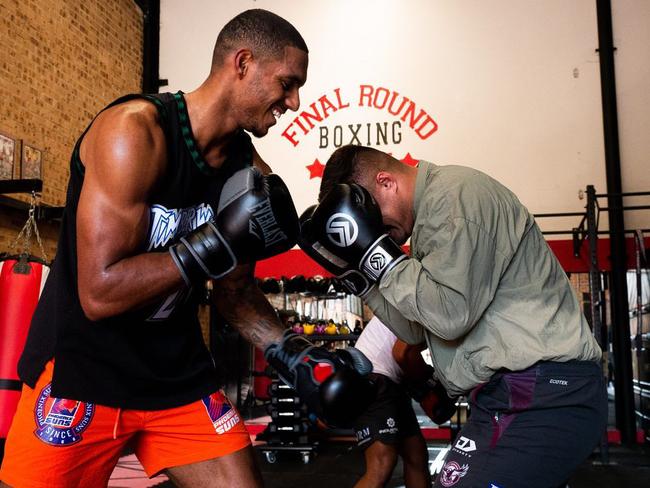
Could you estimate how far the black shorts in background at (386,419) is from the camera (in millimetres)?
3385

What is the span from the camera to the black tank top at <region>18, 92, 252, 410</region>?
1783mm

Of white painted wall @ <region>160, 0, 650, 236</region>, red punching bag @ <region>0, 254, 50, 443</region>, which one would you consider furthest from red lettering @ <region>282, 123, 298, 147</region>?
red punching bag @ <region>0, 254, 50, 443</region>

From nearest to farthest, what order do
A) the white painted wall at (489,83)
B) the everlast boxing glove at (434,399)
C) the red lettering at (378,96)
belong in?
the everlast boxing glove at (434,399) < the white painted wall at (489,83) < the red lettering at (378,96)

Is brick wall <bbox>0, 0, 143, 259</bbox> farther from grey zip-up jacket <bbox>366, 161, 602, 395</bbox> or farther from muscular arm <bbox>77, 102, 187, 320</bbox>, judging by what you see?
grey zip-up jacket <bbox>366, 161, 602, 395</bbox>

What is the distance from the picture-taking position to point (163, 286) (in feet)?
5.32

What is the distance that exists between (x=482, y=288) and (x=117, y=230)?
3.13ft

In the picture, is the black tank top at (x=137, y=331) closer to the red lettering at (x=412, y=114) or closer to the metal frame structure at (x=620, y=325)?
the metal frame structure at (x=620, y=325)

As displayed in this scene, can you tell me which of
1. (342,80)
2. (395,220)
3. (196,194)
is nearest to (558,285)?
(395,220)

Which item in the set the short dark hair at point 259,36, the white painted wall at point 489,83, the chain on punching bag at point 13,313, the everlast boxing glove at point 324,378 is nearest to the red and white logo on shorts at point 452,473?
the everlast boxing glove at point 324,378

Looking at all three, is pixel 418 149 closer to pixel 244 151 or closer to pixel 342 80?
pixel 342 80

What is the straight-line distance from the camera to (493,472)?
1.75 m

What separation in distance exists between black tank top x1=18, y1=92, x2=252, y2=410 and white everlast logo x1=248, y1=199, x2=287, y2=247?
0.27 m

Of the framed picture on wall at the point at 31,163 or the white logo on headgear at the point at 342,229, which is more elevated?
the framed picture on wall at the point at 31,163

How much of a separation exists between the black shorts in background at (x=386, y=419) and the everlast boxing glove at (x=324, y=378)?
52.4 inches
